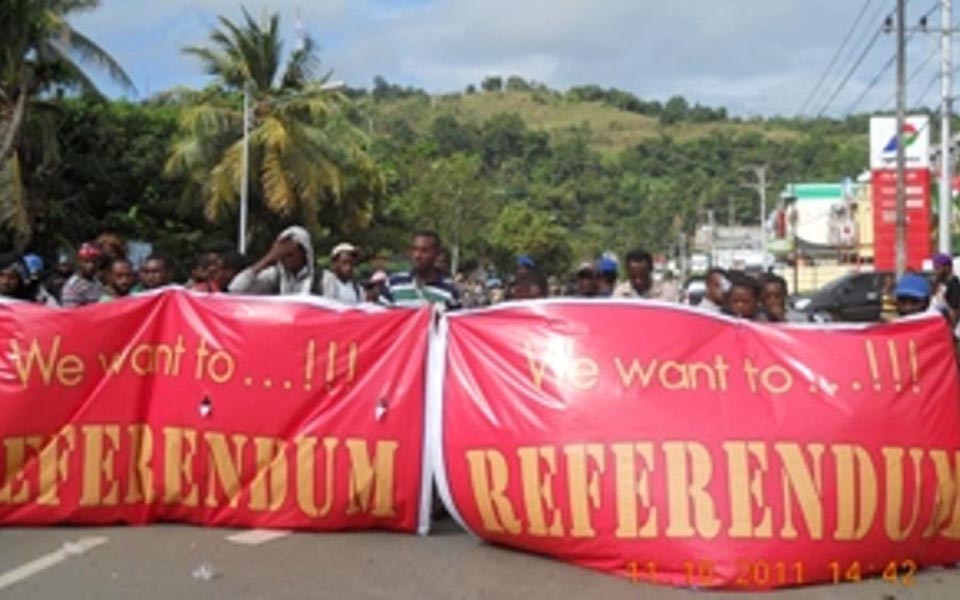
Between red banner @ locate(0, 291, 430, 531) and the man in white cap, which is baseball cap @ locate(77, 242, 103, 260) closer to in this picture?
the man in white cap

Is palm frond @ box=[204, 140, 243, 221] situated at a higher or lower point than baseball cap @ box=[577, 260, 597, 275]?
higher

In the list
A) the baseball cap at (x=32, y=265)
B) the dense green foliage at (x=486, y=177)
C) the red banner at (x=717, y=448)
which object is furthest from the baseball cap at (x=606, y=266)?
the dense green foliage at (x=486, y=177)

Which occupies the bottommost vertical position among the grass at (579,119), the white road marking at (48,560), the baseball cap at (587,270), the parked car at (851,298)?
the white road marking at (48,560)

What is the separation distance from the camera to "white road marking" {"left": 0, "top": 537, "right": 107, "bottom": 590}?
531 cm

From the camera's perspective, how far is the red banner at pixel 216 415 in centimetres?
607

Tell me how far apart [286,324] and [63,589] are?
1.78 m

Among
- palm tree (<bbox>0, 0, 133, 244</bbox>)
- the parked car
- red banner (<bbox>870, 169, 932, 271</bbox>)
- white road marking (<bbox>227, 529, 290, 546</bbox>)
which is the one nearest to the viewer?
white road marking (<bbox>227, 529, 290, 546</bbox>)

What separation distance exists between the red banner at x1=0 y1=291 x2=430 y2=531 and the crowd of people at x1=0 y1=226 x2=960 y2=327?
741 millimetres

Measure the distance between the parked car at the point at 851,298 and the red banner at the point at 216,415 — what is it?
20727 millimetres

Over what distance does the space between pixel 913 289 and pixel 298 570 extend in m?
3.72

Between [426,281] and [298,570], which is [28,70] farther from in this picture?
[298,570]

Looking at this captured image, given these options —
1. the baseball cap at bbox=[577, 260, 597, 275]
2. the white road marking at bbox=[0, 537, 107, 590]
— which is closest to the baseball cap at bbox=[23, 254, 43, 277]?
the white road marking at bbox=[0, 537, 107, 590]

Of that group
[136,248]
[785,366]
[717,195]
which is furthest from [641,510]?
[717,195]

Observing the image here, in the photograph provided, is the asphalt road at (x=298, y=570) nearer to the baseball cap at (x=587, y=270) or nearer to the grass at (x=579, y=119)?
the baseball cap at (x=587, y=270)
